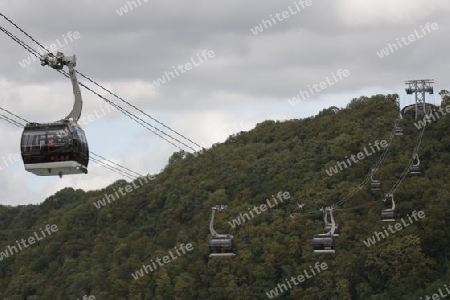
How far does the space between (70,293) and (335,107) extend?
47850 mm

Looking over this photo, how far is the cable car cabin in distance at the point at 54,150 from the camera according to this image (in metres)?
46.7

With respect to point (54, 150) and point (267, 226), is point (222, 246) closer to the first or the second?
point (54, 150)

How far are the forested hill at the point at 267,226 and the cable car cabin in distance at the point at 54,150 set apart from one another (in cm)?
6136

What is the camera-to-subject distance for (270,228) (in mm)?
130625

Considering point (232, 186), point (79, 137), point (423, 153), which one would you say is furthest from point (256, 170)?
point (79, 137)

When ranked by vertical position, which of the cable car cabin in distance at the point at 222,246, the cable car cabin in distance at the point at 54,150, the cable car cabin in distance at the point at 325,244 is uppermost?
the cable car cabin in distance at the point at 54,150

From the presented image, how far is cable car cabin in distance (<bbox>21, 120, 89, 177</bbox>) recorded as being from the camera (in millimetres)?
46719

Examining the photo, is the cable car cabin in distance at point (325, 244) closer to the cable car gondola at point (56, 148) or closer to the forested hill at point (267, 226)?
the forested hill at point (267, 226)

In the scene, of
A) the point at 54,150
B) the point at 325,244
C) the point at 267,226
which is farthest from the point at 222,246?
the point at 267,226

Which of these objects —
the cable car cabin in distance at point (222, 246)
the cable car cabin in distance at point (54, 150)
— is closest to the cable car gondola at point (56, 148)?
the cable car cabin in distance at point (54, 150)

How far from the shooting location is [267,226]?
132m

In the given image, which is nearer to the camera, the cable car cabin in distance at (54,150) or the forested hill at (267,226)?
the cable car cabin in distance at (54,150)

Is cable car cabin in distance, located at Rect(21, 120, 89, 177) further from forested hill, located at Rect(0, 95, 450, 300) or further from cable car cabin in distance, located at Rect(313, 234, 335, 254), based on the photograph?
forested hill, located at Rect(0, 95, 450, 300)

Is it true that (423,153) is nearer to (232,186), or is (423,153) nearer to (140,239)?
(232,186)
